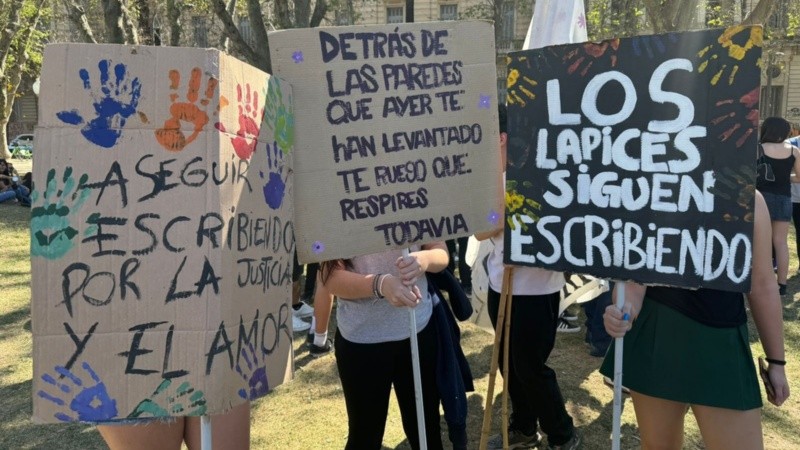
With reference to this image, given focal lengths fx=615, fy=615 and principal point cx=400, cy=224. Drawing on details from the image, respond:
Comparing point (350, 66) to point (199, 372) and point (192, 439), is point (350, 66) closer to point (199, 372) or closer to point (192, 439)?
point (199, 372)

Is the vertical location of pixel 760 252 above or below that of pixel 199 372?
above

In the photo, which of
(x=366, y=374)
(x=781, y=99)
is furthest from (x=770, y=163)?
(x=781, y=99)

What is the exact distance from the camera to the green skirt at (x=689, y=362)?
1.92 m

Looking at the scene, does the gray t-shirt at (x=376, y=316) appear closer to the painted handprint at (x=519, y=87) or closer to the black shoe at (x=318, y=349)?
the painted handprint at (x=519, y=87)

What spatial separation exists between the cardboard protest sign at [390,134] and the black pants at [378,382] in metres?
0.49

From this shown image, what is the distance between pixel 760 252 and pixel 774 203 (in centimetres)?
472

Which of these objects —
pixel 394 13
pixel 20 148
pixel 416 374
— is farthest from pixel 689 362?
pixel 20 148

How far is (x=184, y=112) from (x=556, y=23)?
5.84 feet

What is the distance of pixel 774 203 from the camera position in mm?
5887

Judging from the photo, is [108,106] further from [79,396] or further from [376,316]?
[376,316]

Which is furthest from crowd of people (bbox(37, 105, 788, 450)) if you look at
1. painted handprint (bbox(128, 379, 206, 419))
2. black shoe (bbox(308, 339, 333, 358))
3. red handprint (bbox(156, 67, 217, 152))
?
black shoe (bbox(308, 339, 333, 358))

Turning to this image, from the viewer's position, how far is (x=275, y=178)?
164 centimetres

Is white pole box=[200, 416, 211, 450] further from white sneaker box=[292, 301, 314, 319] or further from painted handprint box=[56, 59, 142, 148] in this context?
white sneaker box=[292, 301, 314, 319]

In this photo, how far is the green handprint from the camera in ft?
4.26
